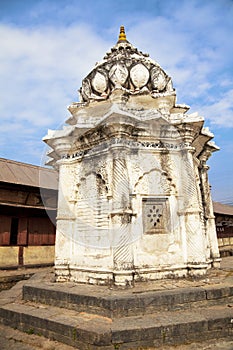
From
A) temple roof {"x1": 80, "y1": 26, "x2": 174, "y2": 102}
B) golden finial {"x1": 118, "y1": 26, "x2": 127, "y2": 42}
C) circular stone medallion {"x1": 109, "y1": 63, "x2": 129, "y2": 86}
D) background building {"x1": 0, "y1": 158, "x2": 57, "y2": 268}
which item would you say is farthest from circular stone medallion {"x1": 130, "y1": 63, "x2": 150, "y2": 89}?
background building {"x1": 0, "y1": 158, "x2": 57, "y2": 268}

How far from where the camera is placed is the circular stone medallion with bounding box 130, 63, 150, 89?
6922 millimetres

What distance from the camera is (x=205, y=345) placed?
12.6ft

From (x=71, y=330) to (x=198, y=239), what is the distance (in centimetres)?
333

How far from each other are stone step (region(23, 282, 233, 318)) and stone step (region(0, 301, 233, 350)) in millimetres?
106

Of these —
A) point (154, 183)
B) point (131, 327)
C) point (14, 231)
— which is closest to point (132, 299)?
point (131, 327)

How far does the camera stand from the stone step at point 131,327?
3.65 m

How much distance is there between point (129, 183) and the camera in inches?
233

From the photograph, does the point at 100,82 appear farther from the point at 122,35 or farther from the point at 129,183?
the point at 129,183

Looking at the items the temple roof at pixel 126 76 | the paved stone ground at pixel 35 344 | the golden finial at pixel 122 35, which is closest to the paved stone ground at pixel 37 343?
the paved stone ground at pixel 35 344

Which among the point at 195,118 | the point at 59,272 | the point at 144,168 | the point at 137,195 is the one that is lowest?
the point at 59,272

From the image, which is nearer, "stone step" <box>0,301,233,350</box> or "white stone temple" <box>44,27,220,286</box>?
"stone step" <box>0,301,233,350</box>

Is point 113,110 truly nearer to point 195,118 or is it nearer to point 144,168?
point 144,168

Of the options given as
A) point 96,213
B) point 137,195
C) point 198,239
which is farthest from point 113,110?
point 198,239

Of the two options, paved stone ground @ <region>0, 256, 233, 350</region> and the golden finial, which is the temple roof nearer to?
the golden finial
